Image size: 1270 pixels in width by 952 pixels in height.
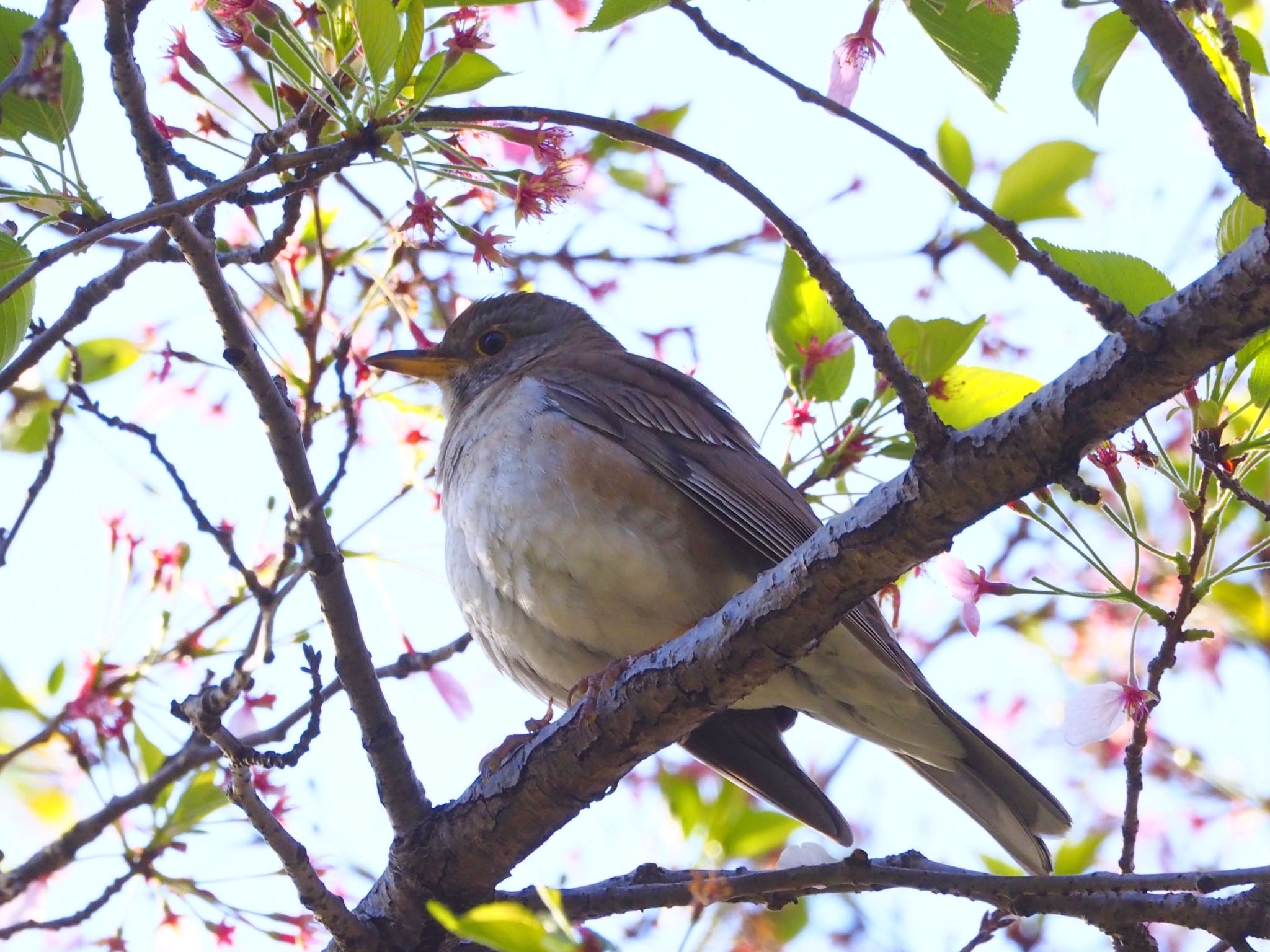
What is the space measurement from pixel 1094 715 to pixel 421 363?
341cm

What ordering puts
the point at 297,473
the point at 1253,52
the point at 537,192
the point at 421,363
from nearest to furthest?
the point at 1253,52 → the point at 537,192 → the point at 297,473 → the point at 421,363

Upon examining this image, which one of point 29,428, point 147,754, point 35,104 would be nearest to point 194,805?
point 147,754

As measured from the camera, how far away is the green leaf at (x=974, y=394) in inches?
166

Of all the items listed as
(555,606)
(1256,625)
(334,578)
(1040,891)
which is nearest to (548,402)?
(555,606)

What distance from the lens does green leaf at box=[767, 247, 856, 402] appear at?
14.9 feet

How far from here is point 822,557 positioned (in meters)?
3.16

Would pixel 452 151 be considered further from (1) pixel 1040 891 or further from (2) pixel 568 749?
(1) pixel 1040 891

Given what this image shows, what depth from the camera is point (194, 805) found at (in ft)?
15.4

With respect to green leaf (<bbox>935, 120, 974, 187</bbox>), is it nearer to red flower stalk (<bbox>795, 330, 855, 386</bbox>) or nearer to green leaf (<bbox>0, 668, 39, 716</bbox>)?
red flower stalk (<bbox>795, 330, 855, 386</bbox>)

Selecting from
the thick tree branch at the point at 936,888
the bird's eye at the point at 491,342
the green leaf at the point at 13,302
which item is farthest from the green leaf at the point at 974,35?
the bird's eye at the point at 491,342

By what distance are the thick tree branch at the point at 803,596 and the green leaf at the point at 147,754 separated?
1.33 metres

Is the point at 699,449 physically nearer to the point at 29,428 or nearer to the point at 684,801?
the point at 684,801

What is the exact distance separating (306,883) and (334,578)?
35.6 inches

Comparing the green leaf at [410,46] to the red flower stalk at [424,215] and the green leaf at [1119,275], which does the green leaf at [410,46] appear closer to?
the red flower stalk at [424,215]
